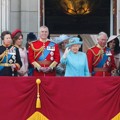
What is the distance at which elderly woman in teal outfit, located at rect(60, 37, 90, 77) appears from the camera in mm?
9938

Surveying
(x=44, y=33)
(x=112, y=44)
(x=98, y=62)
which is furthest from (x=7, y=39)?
(x=112, y=44)

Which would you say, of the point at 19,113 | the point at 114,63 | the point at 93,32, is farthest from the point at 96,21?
the point at 19,113

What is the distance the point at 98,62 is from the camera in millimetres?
10883

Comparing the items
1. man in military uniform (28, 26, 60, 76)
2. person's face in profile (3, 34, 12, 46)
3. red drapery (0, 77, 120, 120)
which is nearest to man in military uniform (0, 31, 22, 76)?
person's face in profile (3, 34, 12, 46)

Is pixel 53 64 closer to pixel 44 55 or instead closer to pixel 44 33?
pixel 44 55

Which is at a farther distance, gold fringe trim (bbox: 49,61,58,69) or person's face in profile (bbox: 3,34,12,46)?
gold fringe trim (bbox: 49,61,58,69)

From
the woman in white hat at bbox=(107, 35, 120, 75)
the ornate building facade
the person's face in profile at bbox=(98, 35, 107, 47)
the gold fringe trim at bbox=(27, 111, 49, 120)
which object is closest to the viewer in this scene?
the gold fringe trim at bbox=(27, 111, 49, 120)

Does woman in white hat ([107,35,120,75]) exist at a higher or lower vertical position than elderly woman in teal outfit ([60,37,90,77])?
higher

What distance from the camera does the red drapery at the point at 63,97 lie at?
927 cm

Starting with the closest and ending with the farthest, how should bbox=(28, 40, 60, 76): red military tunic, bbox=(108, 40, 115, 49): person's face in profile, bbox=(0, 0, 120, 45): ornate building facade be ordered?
bbox=(28, 40, 60, 76): red military tunic, bbox=(108, 40, 115, 49): person's face in profile, bbox=(0, 0, 120, 45): ornate building facade

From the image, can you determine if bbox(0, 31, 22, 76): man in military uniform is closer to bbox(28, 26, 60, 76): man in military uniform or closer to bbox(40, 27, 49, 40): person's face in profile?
bbox(28, 26, 60, 76): man in military uniform

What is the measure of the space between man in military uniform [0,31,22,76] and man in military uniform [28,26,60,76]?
0.42m

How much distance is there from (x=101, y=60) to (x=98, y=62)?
0.08 m

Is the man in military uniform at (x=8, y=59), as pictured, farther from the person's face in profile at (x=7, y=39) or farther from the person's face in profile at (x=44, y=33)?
the person's face in profile at (x=44, y=33)
